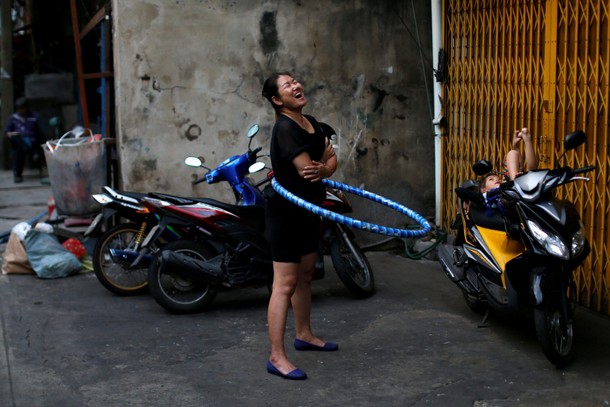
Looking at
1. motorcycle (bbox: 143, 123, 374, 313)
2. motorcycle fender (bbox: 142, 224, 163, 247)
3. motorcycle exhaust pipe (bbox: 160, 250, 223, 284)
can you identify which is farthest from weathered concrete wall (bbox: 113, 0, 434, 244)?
motorcycle exhaust pipe (bbox: 160, 250, 223, 284)

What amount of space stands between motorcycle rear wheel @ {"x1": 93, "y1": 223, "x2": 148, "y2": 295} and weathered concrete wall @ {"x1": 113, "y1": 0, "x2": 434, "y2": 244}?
0.89m

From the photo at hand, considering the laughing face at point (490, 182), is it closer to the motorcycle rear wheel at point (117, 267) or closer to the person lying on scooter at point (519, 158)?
the person lying on scooter at point (519, 158)

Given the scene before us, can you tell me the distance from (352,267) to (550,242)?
231 centimetres

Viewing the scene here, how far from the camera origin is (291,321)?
660 centimetres

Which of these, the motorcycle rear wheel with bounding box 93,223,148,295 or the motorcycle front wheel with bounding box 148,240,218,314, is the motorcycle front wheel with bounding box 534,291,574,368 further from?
the motorcycle rear wheel with bounding box 93,223,148,295

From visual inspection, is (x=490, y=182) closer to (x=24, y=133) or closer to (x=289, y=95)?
(x=289, y=95)

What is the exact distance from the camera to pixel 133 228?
25.0 feet

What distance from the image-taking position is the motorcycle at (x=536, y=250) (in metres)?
5.25

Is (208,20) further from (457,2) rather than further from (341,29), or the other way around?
(457,2)

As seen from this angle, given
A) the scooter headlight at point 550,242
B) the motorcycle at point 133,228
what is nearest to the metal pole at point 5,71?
the motorcycle at point 133,228

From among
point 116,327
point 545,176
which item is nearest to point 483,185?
point 545,176

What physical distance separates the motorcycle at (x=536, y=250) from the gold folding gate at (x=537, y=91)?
90cm

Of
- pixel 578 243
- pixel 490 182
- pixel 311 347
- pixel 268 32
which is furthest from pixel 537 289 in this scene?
pixel 268 32

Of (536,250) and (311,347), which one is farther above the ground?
(536,250)
